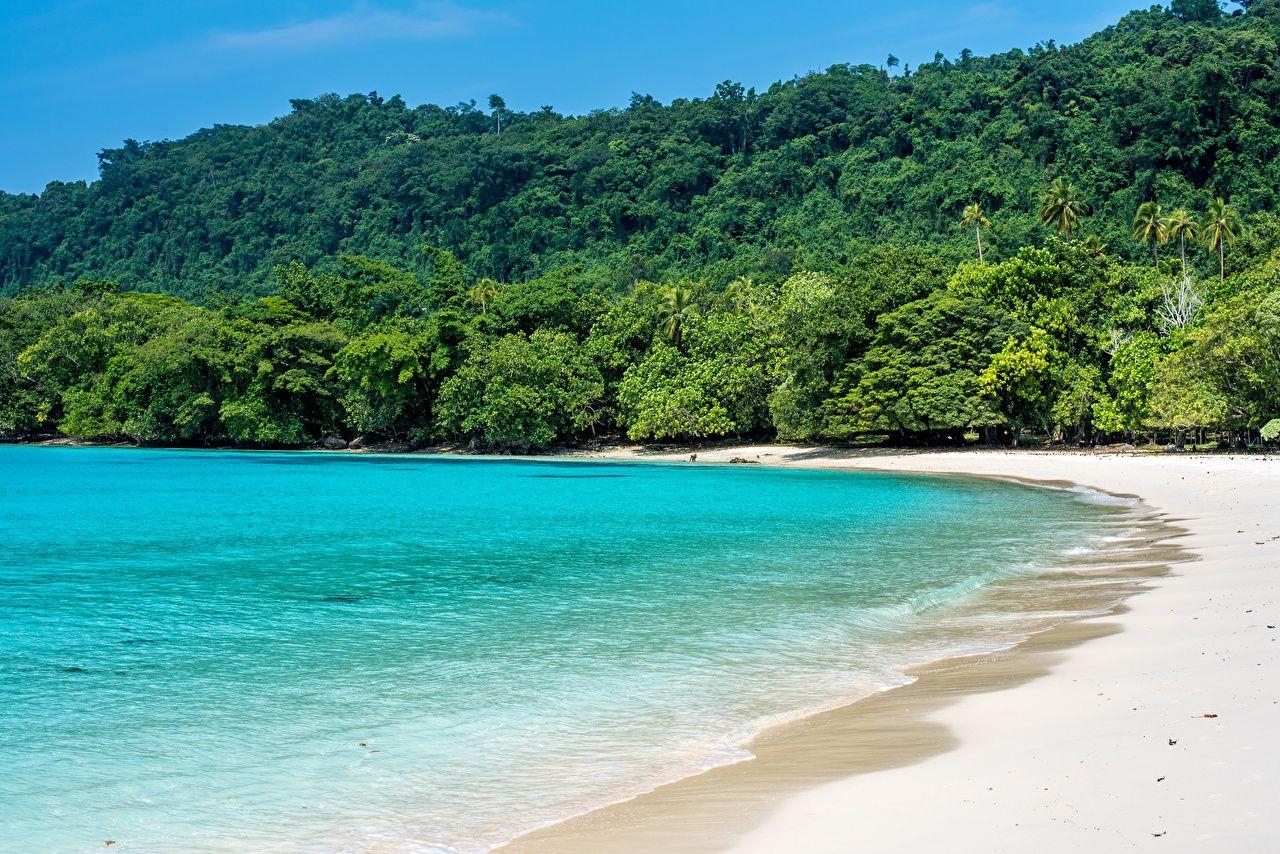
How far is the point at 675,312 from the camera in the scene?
67375 millimetres

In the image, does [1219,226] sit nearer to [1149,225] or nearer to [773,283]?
[1149,225]

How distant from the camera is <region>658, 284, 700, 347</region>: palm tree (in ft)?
219

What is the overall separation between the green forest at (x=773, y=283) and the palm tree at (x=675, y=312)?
217mm

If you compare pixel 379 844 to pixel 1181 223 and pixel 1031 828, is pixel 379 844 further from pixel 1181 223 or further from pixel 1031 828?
pixel 1181 223

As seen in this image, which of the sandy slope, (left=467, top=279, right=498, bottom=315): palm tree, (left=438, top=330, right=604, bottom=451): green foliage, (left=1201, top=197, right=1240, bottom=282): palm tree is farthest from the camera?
(left=467, top=279, right=498, bottom=315): palm tree

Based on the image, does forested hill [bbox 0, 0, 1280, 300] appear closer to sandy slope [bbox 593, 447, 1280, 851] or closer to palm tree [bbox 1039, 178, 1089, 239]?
palm tree [bbox 1039, 178, 1089, 239]

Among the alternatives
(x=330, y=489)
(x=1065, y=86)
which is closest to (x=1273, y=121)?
(x=1065, y=86)

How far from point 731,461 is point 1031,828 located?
5354 cm

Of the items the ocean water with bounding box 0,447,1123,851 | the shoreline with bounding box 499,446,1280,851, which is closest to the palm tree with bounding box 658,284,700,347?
the ocean water with bounding box 0,447,1123,851

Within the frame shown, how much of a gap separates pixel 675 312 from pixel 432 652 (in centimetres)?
5610

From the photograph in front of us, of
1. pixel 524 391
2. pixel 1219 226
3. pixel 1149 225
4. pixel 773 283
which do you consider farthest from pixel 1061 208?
pixel 524 391

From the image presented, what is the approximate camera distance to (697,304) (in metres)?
70.1

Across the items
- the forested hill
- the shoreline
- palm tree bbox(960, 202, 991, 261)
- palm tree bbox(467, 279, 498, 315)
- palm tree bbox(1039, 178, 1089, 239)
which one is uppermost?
the forested hill

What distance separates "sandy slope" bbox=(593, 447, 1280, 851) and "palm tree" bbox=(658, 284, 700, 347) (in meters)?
55.4
